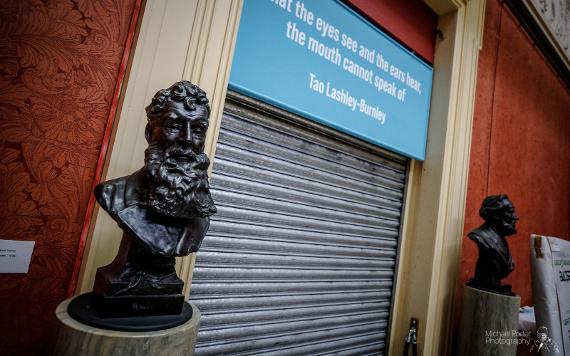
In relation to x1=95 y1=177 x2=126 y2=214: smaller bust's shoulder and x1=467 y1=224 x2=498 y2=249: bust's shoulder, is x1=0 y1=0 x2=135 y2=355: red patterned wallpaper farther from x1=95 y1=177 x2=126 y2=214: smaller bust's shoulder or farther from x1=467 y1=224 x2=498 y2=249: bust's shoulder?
x1=467 y1=224 x2=498 y2=249: bust's shoulder

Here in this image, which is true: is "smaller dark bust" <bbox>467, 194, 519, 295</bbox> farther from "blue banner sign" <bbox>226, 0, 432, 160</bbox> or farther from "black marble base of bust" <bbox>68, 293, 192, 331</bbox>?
"black marble base of bust" <bbox>68, 293, 192, 331</bbox>

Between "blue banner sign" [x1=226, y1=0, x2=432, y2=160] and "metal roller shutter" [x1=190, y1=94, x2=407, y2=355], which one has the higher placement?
"blue banner sign" [x1=226, y1=0, x2=432, y2=160]

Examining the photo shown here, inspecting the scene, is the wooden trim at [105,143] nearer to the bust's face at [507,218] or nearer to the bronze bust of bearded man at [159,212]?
the bronze bust of bearded man at [159,212]

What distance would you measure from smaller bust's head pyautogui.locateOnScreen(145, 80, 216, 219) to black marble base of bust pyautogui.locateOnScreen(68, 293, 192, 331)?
0.25 meters

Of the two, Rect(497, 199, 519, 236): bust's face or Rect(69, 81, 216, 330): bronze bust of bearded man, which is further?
Rect(497, 199, 519, 236): bust's face

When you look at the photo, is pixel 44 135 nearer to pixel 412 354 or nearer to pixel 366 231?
pixel 366 231

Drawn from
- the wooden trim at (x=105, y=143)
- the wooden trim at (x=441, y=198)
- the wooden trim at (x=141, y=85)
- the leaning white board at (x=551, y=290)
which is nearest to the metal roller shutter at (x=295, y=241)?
the wooden trim at (x=441, y=198)

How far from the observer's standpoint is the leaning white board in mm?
2070

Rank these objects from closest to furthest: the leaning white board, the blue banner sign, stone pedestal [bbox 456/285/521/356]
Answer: the blue banner sign < stone pedestal [bbox 456/285/521/356] < the leaning white board

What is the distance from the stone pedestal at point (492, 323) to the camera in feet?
6.15

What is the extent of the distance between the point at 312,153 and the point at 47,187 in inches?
51.7

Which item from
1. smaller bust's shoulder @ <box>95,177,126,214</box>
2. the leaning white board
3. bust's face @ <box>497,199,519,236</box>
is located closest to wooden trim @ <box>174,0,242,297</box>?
smaller bust's shoulder @ <box>95,177,126,214</box>

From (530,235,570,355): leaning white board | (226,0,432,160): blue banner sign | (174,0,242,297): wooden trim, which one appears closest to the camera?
(174,0,242,297): wooden trim

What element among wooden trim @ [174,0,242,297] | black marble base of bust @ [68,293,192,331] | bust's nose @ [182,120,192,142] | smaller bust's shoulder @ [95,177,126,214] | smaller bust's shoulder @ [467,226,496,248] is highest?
wooden trim @ [174,0,242,297]
